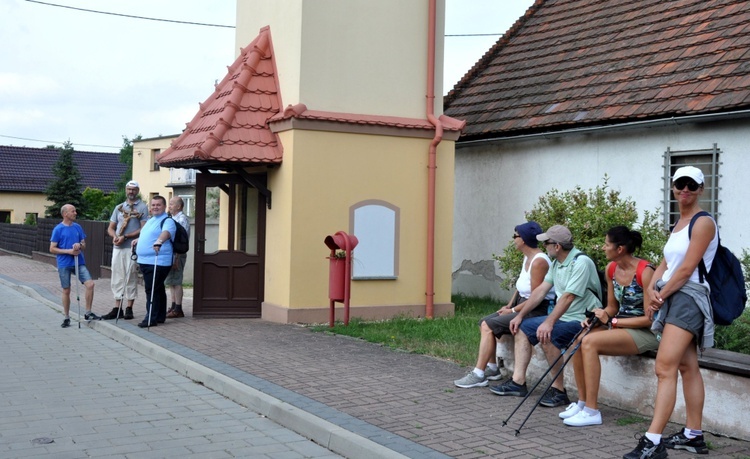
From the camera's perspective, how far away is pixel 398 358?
10250 mm

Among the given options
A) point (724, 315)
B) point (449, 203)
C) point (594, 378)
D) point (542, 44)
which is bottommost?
point (594, 378)

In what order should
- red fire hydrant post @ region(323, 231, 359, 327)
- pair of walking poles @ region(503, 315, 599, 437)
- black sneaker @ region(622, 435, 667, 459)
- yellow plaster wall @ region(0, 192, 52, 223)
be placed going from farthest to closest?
yellow plaster wall @ region(0, 192, 52, 223) < red fire hydrant post @ region(323, 231, 359, 327) < pair of walking poles @ region(503, 315, 599, 437) < black sneaker @ region(622, 435, 667, 459)

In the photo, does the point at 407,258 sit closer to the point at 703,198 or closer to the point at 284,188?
the point at 284,188

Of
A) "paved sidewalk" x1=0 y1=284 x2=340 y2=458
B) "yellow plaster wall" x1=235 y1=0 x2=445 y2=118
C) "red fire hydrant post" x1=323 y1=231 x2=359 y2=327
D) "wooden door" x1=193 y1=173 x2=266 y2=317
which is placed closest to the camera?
"paved sidewalk" x1=0 y1=284 x2=340 y2=458

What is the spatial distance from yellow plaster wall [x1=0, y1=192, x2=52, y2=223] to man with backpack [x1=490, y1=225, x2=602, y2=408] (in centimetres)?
5545

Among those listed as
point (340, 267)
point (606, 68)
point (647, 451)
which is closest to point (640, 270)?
point (647, 451)

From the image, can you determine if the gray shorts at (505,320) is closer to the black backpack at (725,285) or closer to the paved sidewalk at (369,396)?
the paved sidewalk at (369,396)

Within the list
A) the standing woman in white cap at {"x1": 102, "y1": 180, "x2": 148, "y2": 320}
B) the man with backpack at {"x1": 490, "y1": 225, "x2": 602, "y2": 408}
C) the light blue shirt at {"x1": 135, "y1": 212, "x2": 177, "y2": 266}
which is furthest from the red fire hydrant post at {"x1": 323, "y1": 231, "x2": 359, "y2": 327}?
the man with backpack at {"x1": 490, "y1": 225, "x2": 602, "y2": 408}

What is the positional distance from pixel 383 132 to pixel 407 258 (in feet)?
6.86

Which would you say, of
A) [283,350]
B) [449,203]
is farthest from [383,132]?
[283,350]

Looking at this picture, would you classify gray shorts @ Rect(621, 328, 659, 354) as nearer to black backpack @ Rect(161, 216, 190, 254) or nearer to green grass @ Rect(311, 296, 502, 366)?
green grass @ Rect(311, 296, 502, 366)

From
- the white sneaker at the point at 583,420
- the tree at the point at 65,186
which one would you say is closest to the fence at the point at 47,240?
the tree at the point at 65,186

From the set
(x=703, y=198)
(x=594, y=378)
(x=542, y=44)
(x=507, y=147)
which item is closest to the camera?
(x=594, y=378)

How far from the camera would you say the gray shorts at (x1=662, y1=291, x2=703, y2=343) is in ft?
20.1
